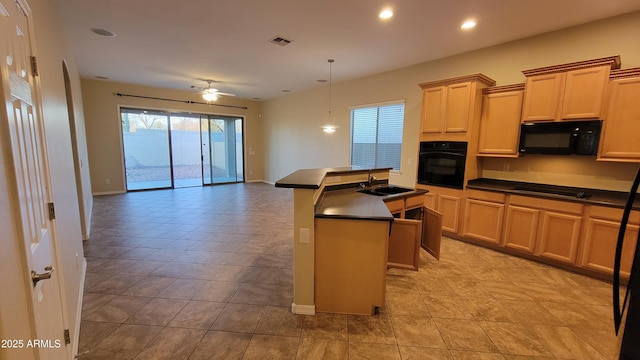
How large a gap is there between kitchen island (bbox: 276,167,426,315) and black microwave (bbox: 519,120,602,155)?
2.60 meters

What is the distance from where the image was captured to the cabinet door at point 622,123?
2.79 m

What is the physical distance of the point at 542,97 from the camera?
333cm

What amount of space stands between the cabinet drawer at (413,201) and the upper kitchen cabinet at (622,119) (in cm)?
204

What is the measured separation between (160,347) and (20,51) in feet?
6.40

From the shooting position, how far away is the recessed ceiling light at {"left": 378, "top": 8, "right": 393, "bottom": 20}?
2.97 m

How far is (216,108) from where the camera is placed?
8.52 meters

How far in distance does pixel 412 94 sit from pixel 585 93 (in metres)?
2.42

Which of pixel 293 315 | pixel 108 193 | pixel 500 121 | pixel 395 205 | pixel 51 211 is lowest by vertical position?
pixel 293 315

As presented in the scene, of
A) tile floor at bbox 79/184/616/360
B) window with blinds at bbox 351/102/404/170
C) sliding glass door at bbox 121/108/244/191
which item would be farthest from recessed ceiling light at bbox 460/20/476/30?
sliding glass door at bbox 121/108/244/191

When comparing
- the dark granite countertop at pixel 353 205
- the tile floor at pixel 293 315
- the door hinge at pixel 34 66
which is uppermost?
the door hinge at pixel 34 66

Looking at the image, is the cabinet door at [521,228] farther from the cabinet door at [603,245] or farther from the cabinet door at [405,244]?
the cabinet door at [405,244]

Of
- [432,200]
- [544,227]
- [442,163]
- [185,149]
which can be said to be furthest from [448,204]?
[185,149]

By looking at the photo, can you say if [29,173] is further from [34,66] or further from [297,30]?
[297,30]

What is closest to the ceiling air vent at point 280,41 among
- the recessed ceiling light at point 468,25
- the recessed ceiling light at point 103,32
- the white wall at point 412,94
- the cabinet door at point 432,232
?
the white wall at point 412,94
